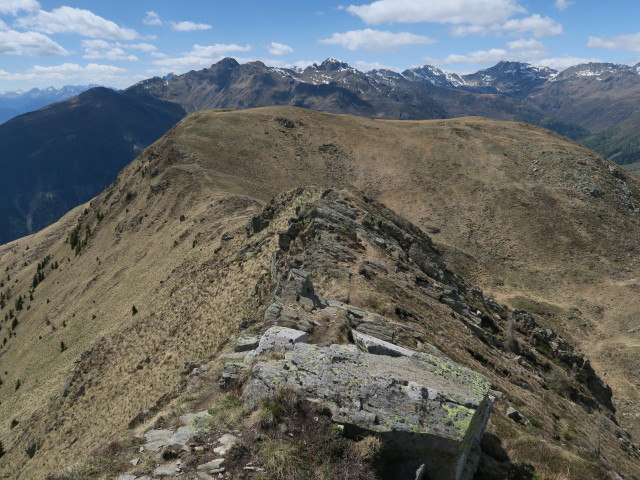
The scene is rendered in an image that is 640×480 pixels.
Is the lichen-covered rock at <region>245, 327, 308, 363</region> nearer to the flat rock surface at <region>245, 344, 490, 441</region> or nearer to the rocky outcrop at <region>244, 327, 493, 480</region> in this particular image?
the rocky outcrop at <region>244, 327, 493, 480</region>

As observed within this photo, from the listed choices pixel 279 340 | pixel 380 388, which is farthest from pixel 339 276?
pixel 380 388

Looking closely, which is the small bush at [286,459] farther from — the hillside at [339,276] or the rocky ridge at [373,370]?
the hillside at [339,276]

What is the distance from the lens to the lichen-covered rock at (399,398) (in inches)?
423

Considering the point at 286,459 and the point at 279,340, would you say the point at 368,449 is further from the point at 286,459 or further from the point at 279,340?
the point at 279,340

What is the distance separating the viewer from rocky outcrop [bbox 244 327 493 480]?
10.8 meters

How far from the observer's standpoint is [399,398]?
11648 millimetres

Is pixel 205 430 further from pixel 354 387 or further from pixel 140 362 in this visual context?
pixel 140 362

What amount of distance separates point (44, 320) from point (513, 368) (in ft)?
259

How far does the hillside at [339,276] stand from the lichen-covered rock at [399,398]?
284 centimetres

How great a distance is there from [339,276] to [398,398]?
652 inches

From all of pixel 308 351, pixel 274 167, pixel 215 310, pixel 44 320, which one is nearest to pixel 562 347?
pixel 215 310

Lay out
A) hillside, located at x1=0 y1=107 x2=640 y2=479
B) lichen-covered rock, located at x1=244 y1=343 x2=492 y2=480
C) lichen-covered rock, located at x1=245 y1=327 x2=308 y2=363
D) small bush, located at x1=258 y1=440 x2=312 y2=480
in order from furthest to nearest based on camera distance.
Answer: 1. hillside, located at x1=0 y1=107 x2=640 y2=479
2. lichen-covered rock, located at x1=245 y1=327 x2=308 y2=363
3. lichen-covered rock, located at x1=244 y1=343 x2=492 y2=480
4. small bush, located at x1=258 y1=440 x2=312 y2=480

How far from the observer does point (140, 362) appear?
1325 inches

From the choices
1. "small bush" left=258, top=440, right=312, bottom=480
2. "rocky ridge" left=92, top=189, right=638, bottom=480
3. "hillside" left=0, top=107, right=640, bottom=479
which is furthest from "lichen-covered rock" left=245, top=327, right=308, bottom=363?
"small bush" left=258, top=440, right=312, bottom=480
